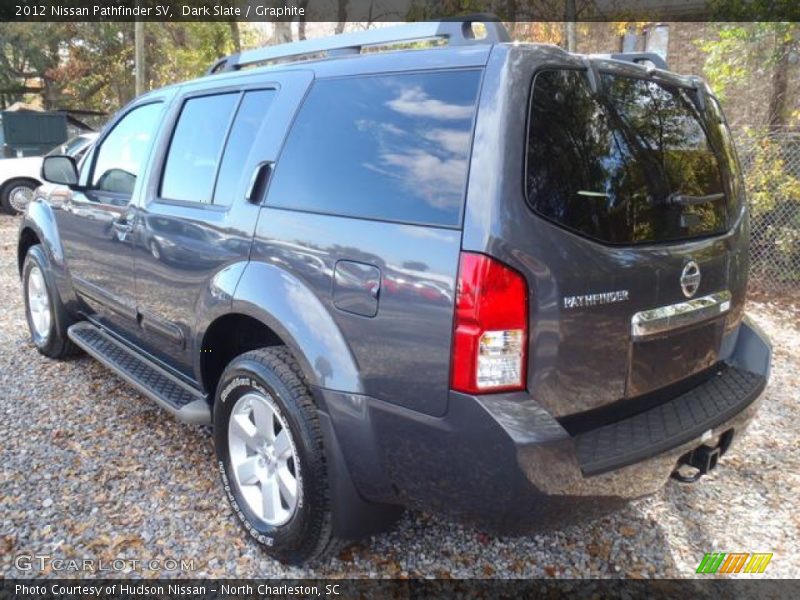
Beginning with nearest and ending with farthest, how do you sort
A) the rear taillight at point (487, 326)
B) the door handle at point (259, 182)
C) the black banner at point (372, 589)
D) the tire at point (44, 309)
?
1. the rear taillight at point (487, 326)
2. the black banner at point (372, 589)
3. the door handle at point (259, 182)
4. the tire at point (44, 309)

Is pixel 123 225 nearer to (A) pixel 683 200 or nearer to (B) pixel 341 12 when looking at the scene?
(A) pixel 683 200

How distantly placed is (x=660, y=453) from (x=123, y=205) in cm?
296

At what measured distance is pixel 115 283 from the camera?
11.7ft

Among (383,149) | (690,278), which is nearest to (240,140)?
(383,149)

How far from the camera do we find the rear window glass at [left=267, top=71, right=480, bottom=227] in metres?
1.95

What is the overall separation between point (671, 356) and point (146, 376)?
257 cm

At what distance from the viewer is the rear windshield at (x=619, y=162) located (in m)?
1.95

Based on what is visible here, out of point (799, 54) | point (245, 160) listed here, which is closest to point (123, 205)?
point (245, 160)

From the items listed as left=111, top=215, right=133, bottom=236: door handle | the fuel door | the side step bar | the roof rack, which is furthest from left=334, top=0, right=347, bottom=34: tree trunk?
the fuel door

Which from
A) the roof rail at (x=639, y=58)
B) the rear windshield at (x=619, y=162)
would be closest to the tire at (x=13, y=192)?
the roof rail at (x=639, y=58)

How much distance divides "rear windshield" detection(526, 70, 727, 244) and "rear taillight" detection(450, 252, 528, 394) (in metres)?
0.26

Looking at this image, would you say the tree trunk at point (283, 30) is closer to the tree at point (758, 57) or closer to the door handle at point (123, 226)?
the tree at point (758, 57)

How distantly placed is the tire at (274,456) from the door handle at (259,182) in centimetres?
62

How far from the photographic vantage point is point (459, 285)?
1.83 metres
